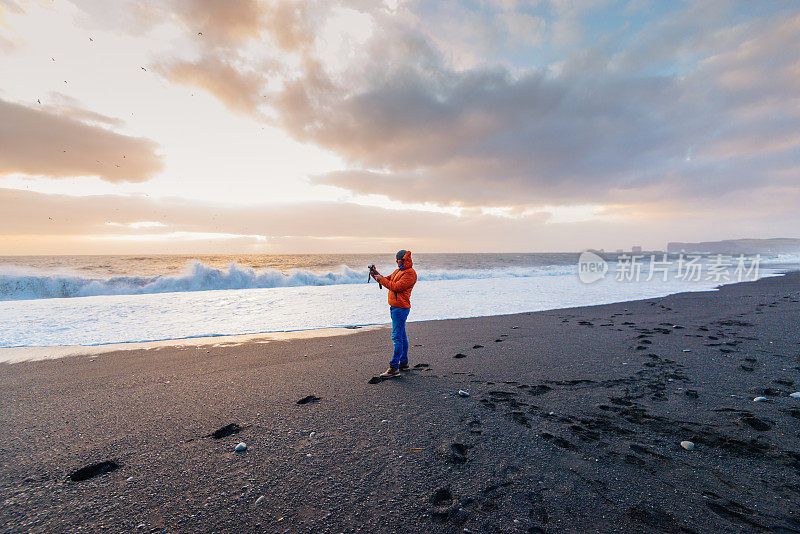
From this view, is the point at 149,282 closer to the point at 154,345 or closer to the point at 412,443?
the point at 154,345

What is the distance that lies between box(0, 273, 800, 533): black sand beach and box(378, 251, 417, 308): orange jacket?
4.16 feet

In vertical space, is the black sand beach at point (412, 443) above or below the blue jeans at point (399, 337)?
below

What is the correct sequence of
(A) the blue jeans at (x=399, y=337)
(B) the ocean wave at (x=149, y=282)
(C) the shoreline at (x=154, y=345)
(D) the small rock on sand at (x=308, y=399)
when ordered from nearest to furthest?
(D) the small rock on sand at (x=308, y=399), (A) the blue jeans at (x=399, y=337), (C) the shoreline at (x=154, y=345), (B) the ocean wave at (x=149, y=282)

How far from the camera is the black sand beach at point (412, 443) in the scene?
8.21 feet

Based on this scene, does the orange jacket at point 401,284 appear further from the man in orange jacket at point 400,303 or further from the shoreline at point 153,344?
the shoreline at point 153,344

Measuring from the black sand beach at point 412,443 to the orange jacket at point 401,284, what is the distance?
1.27 m

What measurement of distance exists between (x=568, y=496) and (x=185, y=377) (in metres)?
5.92

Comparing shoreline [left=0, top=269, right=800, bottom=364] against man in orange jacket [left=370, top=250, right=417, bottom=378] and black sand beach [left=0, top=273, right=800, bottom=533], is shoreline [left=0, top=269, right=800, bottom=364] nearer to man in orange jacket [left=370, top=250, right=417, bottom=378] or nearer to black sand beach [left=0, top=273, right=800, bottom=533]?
black sand beach [left=0, top=273, right=800, bottom=533]

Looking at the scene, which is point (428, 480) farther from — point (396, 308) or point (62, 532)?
point (396, 308)

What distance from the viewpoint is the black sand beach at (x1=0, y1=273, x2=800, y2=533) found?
2.50m

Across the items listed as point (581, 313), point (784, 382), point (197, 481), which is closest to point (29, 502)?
point (197, 481)

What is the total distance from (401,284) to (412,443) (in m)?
2.97

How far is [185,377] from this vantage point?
5777 mm

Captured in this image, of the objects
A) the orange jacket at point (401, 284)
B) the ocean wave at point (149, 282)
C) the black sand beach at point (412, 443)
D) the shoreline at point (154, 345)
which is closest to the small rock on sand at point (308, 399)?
the black sand beach at point (412, 443)
